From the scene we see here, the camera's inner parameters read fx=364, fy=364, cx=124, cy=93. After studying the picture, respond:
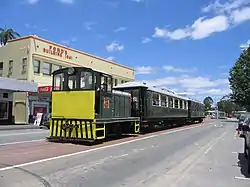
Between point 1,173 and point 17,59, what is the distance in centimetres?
3489

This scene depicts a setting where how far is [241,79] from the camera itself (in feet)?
236

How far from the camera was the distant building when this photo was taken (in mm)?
40469

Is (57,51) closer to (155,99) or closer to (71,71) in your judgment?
(155,99)

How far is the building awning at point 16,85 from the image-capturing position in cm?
3332

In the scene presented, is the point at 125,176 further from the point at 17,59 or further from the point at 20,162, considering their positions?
the point at 17,59

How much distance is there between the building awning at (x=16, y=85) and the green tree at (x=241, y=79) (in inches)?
1866

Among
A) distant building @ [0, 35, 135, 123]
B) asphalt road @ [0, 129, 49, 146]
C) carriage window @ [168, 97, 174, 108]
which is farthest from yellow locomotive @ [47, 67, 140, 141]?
distant building @ [0, 35, 135, 123]

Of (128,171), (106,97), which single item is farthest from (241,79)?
(128,171)

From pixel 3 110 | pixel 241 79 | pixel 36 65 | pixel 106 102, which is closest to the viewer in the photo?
pixel 106 102

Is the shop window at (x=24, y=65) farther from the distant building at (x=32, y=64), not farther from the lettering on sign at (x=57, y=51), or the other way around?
the lettering on sign at (x=57, y=51)

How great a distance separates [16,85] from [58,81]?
17.6 meters

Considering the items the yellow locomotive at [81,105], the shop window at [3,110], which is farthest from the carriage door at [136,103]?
the shop window at [3,110]

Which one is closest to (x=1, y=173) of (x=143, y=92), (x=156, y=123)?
(x=143, y=92)

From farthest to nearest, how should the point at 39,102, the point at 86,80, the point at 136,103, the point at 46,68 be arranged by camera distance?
1. the point at 46,68
2. the point at 39,102
3. the point at 136,103
4. the point at 86,80
